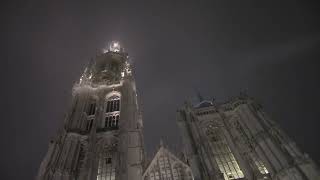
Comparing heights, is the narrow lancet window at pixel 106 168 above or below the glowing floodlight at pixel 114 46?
below

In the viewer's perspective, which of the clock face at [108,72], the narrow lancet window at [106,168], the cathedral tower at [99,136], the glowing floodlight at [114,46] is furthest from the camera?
the glowing floodlight at [114,46]

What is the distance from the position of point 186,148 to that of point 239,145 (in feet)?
19.8

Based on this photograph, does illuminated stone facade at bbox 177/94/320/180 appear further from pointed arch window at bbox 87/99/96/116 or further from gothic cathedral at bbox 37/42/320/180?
pointed arch window at bbox 87/99/96/116

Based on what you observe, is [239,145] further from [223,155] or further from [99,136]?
[99,136]

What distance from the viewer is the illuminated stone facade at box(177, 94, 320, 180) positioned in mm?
26438

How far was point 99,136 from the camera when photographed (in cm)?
3550

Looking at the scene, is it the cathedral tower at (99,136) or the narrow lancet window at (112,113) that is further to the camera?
the narrow lancet window at (112,113)

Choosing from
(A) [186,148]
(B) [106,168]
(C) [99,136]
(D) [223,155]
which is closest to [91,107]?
(C) [99,136]

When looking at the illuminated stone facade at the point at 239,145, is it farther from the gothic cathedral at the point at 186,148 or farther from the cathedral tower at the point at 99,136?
the cathedral tower at the point at 99,136

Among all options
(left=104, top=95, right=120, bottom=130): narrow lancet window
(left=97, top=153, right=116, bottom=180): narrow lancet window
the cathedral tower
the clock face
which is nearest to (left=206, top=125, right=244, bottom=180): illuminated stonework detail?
the cathedral tower

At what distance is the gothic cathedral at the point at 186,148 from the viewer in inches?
1087

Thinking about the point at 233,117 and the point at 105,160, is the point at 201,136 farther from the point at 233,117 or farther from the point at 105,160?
the point at 105,160

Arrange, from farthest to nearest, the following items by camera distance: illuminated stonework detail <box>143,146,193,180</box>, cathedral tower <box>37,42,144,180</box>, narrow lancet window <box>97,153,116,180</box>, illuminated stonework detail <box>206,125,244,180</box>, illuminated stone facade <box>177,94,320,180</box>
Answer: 1. narrow lancet window <box>97,153,116,180</box>
2. cathedral tower <box>37,42,144,180</box>
3. illuminated stonework detail <box>206,125,244,180</box>
4. illuminated stonework detail <box>143,146,193,180</box>
5. illuminated stone facade <box>177,94,320,180</box>

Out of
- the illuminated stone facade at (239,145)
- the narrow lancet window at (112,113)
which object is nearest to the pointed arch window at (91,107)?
the narrow lancet window at (112,113)
